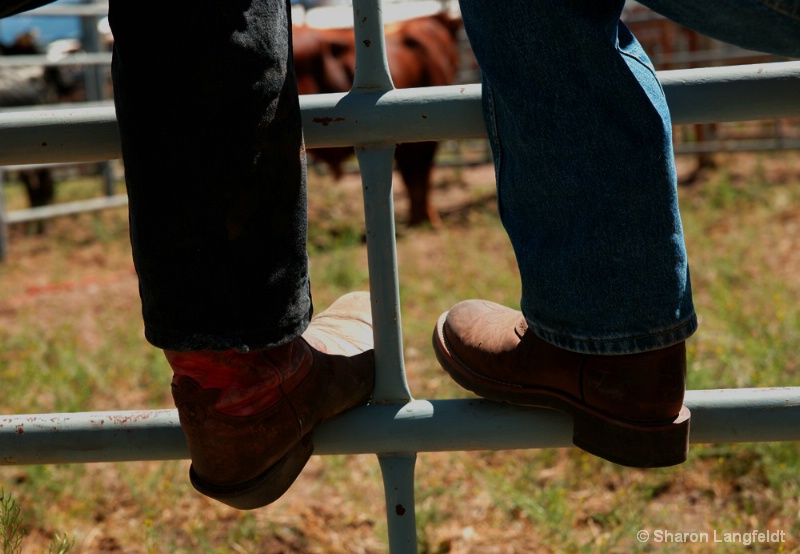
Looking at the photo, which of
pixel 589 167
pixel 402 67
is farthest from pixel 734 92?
pixel 402 67

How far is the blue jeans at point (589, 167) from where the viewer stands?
77 cm

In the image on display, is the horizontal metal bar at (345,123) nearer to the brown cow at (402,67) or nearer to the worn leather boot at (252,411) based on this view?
the worn leather boot at (252,411)

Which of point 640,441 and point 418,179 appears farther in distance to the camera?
point 418,179

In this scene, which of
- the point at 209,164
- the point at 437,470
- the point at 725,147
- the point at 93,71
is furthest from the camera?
the point at 93,71

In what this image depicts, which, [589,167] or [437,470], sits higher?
[589,167]

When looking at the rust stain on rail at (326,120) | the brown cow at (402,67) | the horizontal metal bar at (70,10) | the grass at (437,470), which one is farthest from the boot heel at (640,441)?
the horizontal metal bar at (70,10)

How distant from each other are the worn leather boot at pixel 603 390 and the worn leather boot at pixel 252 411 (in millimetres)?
196

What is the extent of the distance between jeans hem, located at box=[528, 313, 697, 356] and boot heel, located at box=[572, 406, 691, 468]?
91 millimetres

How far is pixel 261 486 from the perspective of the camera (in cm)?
88

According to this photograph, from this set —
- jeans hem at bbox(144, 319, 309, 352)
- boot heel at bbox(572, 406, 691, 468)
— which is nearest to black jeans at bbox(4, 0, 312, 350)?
jeans hem at bbox(144, 319, 309, 352)

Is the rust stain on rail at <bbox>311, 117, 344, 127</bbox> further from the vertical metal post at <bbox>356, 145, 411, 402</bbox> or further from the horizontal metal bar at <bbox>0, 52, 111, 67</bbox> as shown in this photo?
the horizontal metal bar at <bbox>0, 52, 111, 67</bbox>

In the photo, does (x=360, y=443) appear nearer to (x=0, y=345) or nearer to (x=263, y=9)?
(x=263, y=9)

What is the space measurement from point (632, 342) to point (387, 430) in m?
0.31

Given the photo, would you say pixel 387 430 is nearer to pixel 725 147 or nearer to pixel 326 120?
pixel 326 120
